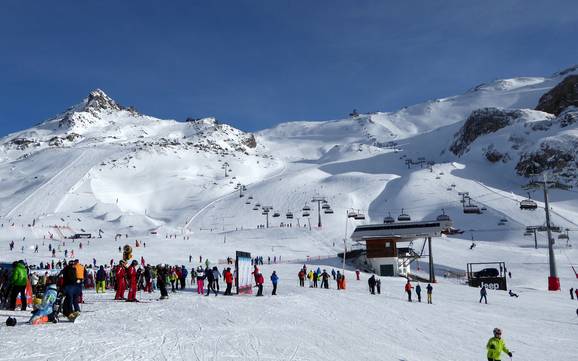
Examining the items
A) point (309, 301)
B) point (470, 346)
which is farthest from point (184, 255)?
point (470, 346)

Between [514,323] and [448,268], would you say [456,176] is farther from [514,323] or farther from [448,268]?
[514,323]

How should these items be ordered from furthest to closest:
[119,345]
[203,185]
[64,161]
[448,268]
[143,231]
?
[64,161] < [203,185] < [143,231] < [448,268] < [119,345]

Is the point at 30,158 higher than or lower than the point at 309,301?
higher

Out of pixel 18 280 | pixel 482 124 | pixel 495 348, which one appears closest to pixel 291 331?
pixel 495 348

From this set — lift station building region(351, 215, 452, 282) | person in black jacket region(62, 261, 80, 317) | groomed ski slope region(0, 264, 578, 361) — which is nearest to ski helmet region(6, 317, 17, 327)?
groomed ski slope region(0, 264, 578, 361)

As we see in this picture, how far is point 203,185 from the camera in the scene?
5231 inches

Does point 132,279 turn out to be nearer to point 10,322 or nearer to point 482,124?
point 10,322

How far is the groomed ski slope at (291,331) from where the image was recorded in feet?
34.0

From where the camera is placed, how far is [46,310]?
12.2 meters

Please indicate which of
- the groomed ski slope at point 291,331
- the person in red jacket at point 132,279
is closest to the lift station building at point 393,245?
the groomed ski slope at point 291,331

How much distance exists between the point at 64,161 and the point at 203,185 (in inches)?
1759

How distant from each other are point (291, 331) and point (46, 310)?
576cm

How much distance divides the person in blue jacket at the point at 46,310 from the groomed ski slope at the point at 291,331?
0.33m

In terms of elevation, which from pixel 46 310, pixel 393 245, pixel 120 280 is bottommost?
pixel 46 310
